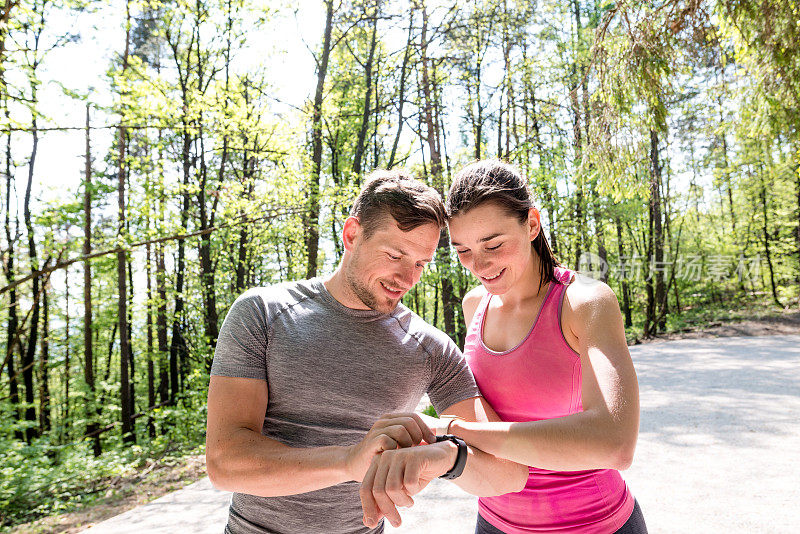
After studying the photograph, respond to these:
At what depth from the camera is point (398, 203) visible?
1445 mm

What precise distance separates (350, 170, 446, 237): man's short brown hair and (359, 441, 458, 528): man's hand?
25.4 inches

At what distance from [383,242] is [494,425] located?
1.97ft

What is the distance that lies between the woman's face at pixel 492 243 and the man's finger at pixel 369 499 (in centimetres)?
68

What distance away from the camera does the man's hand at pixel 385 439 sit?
1093 mm

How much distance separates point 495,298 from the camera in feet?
5.90

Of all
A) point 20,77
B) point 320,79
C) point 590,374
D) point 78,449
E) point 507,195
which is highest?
point 320,79

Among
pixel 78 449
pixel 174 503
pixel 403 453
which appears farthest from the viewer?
pixel 78 449

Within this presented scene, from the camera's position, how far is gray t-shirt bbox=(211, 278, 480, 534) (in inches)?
51.8

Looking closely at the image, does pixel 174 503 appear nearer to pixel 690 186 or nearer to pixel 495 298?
pixel 495 298

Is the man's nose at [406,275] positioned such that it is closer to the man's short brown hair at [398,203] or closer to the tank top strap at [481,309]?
the man's short brown hair at [398,203]

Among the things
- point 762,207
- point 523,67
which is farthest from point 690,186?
point 523,67

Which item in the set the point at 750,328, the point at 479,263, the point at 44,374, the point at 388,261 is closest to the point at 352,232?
the point at 388,261

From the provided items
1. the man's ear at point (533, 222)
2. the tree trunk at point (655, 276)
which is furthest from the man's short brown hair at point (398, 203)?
the tree trunk at point (655, 276)

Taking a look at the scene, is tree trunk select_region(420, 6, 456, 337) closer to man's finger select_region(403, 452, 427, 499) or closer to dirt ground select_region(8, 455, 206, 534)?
dirt ground select_region(8, 455, 206, 534)
